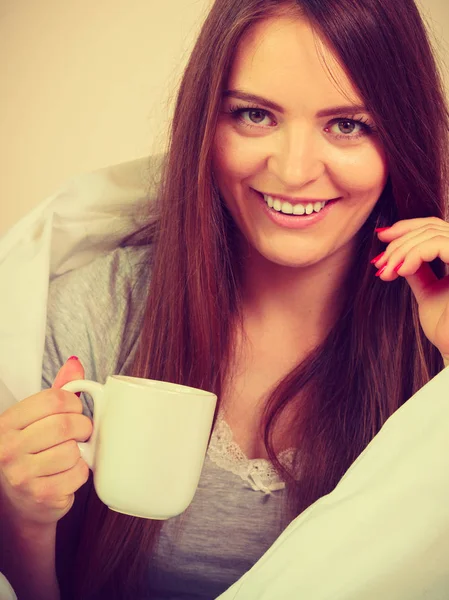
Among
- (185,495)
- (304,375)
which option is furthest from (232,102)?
(185,495)

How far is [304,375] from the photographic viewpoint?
1107 mm

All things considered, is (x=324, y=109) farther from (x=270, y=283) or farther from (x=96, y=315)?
(x=96, y=315)

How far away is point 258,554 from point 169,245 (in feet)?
1.52

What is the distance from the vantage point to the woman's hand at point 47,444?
25.8 inches

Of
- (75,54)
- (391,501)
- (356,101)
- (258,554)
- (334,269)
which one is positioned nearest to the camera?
(391,501)

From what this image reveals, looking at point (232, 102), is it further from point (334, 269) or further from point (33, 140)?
point (33, 140)

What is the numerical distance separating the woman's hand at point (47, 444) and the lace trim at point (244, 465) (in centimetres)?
33

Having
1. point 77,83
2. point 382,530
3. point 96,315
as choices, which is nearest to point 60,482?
point 382,530

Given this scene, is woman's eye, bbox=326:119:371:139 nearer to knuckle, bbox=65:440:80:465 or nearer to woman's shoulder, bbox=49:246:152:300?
woman's shoulder, bbox=49:246:152:300

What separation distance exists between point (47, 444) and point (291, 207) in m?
0.47

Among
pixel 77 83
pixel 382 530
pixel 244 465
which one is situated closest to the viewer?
pixel 382 530

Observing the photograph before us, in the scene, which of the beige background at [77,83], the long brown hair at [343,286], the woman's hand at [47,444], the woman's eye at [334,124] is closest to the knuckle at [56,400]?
the woman's hand at [47,444]

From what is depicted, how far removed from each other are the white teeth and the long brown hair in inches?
3.9

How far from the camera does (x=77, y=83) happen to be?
Result: 1.63 meters
